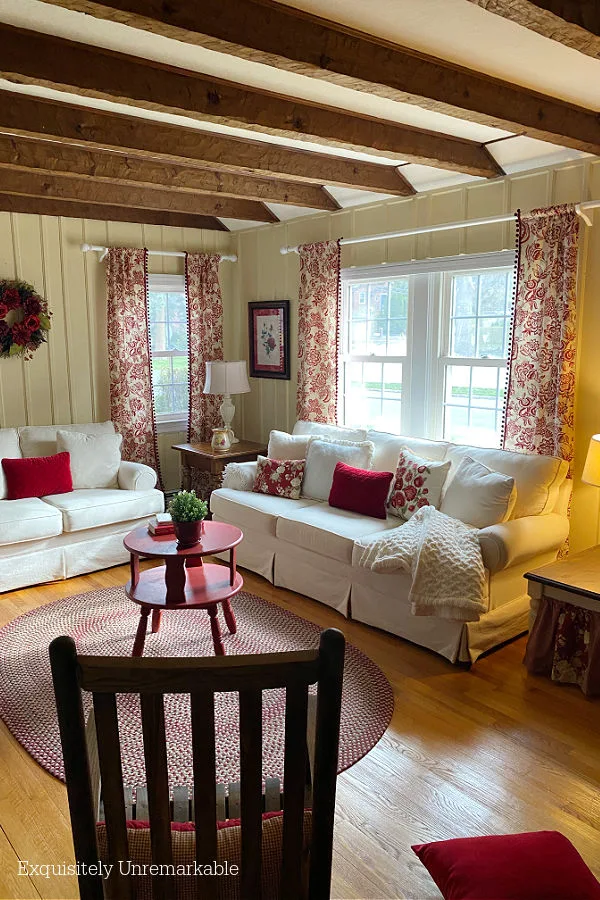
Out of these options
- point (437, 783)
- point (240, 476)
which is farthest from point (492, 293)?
point (437, 783)

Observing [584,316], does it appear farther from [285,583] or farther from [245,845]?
[245,845]

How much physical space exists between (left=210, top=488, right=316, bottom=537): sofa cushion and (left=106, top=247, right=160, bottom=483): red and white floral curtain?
3.72ft

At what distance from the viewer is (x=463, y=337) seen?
4.36m

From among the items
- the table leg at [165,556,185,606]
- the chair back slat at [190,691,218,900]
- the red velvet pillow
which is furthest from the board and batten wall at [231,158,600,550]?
the chair back slat at [190,691,218,900]

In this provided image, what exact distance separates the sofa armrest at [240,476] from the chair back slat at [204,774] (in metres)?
3.60

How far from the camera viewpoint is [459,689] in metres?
3.12

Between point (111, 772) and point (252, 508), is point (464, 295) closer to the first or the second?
point (252, 508)

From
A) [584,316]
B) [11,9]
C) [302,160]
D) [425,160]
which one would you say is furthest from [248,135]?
[584,316]

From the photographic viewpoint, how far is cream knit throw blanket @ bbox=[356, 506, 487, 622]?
319cm

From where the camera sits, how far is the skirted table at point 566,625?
2988 millimetres

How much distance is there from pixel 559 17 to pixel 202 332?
14.0ft

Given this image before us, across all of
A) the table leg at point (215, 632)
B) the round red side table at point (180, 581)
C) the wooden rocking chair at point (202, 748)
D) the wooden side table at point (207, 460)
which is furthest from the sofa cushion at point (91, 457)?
the wooden rocking chair at point (202, 748)

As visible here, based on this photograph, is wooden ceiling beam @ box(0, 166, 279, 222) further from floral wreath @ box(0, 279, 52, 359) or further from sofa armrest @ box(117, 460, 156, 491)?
sofa armrest @ box(117, 460, 156, 491)

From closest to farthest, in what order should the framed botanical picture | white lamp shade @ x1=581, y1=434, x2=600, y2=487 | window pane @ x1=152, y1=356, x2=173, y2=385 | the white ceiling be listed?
the white ceiling < white lamp shade @ x1=581, y1=434, x2=600, y2=487 < the framed botanical picture < window pane @ x1=152, y1=356, x2=173, y2=385
